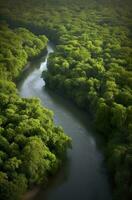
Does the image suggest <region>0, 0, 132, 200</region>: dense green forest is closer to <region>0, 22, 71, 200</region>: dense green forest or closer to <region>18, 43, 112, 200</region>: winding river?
<region>18, 43, 112, 200</region>: winding river

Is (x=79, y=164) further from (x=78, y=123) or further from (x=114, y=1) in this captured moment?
(x=114, y=1)

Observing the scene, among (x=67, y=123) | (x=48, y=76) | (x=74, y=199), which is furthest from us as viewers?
(x=48, y=76)

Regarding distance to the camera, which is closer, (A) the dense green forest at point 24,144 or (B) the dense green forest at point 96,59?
(A) the dense green forest at point 24,144

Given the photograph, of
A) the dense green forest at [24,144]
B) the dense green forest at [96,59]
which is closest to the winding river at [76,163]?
the dense green forest at [96,59]

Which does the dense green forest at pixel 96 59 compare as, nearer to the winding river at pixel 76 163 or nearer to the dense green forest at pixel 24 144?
the winding river at pixel 76 163

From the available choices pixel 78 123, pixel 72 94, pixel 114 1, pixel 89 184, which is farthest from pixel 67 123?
pixel 114 1

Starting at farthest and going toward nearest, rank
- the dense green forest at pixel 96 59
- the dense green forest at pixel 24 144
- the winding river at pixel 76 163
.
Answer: the dense green forest at pixel 96 59, the winding river at pixel 76 163, the dense green forest at pixel 24 144
